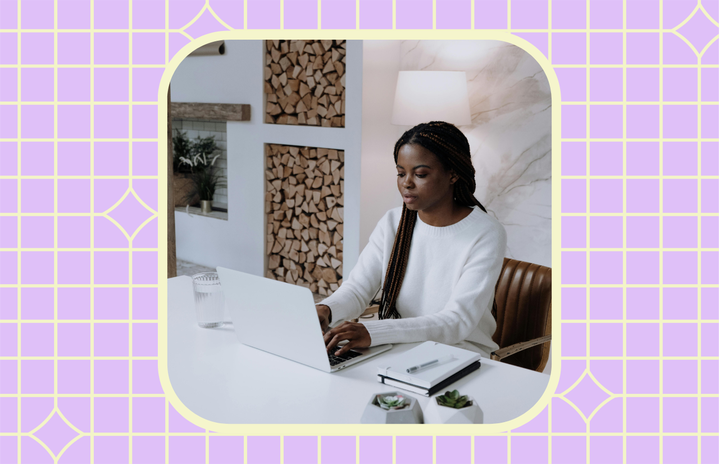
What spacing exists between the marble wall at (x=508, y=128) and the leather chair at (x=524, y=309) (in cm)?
94

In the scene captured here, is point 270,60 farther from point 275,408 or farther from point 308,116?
point 275,408

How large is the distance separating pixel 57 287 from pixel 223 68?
3.27 m

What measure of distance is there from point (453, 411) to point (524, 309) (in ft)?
3.09

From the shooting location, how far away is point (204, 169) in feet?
14.5

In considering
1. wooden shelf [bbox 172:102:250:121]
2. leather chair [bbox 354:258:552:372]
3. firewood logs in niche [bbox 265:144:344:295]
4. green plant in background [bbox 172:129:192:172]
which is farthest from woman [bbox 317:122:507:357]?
green plant in background [bbox 172:129:192:172]

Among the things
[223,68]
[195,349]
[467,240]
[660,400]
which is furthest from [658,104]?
[223,68]

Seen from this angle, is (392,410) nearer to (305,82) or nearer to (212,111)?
(305,82)

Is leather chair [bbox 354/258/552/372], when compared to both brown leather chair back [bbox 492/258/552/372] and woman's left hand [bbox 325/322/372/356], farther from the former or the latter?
woman's left hand [bbox 325/322/372/356]

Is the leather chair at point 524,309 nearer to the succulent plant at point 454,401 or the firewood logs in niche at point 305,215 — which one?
the succulent plant at point 454,401

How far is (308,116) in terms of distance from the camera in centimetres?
344

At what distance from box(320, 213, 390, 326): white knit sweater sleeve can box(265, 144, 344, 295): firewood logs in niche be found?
65.8 inches

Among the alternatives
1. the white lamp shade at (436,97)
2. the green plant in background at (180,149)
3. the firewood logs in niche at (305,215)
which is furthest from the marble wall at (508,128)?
the green plant in background at (180,149)

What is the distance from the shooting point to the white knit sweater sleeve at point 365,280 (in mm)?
1586

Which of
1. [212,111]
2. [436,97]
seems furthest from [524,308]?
[212,111]
